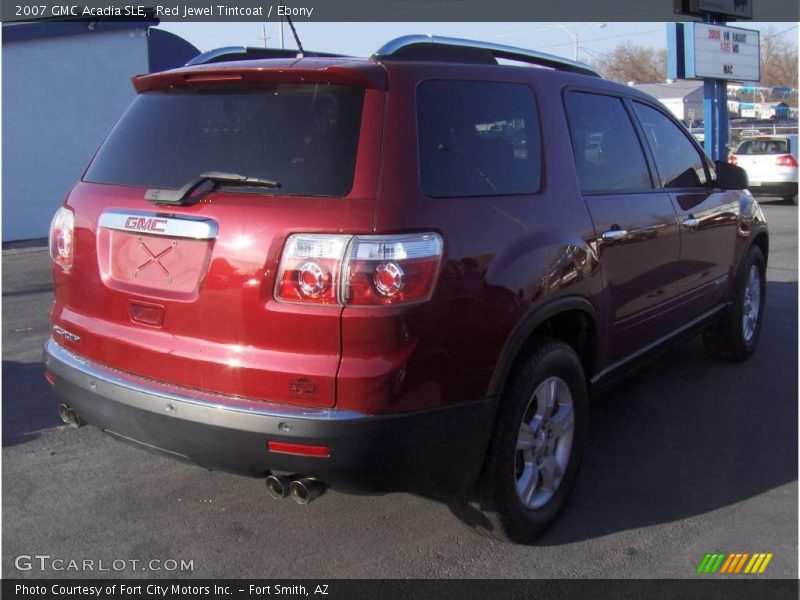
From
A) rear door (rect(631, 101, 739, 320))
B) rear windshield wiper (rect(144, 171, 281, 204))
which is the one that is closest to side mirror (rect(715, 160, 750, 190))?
rear door (rect(631, 101, 739, 320))

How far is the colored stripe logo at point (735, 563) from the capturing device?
336cm

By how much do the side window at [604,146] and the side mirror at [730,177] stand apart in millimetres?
1149

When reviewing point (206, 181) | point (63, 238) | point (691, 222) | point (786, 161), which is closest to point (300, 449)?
point (206, 181)

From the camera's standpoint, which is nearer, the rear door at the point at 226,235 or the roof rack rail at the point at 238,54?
the rear door at the point at 226,235

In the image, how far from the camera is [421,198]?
2.88 metres

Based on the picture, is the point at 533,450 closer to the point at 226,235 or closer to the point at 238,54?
the point at 226,235

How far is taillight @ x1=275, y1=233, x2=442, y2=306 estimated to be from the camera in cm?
272

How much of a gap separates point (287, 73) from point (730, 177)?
3.57 metres

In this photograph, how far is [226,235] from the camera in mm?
2869

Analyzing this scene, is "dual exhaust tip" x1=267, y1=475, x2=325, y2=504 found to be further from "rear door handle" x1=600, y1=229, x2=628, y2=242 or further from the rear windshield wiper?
"rear door handle" x1=600, y1=229, x2=628, y2=242

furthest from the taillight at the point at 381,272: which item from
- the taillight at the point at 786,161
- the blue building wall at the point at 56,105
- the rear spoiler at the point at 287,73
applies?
the taillight at the point at 786,161

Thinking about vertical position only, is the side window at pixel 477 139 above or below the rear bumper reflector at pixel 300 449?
above
